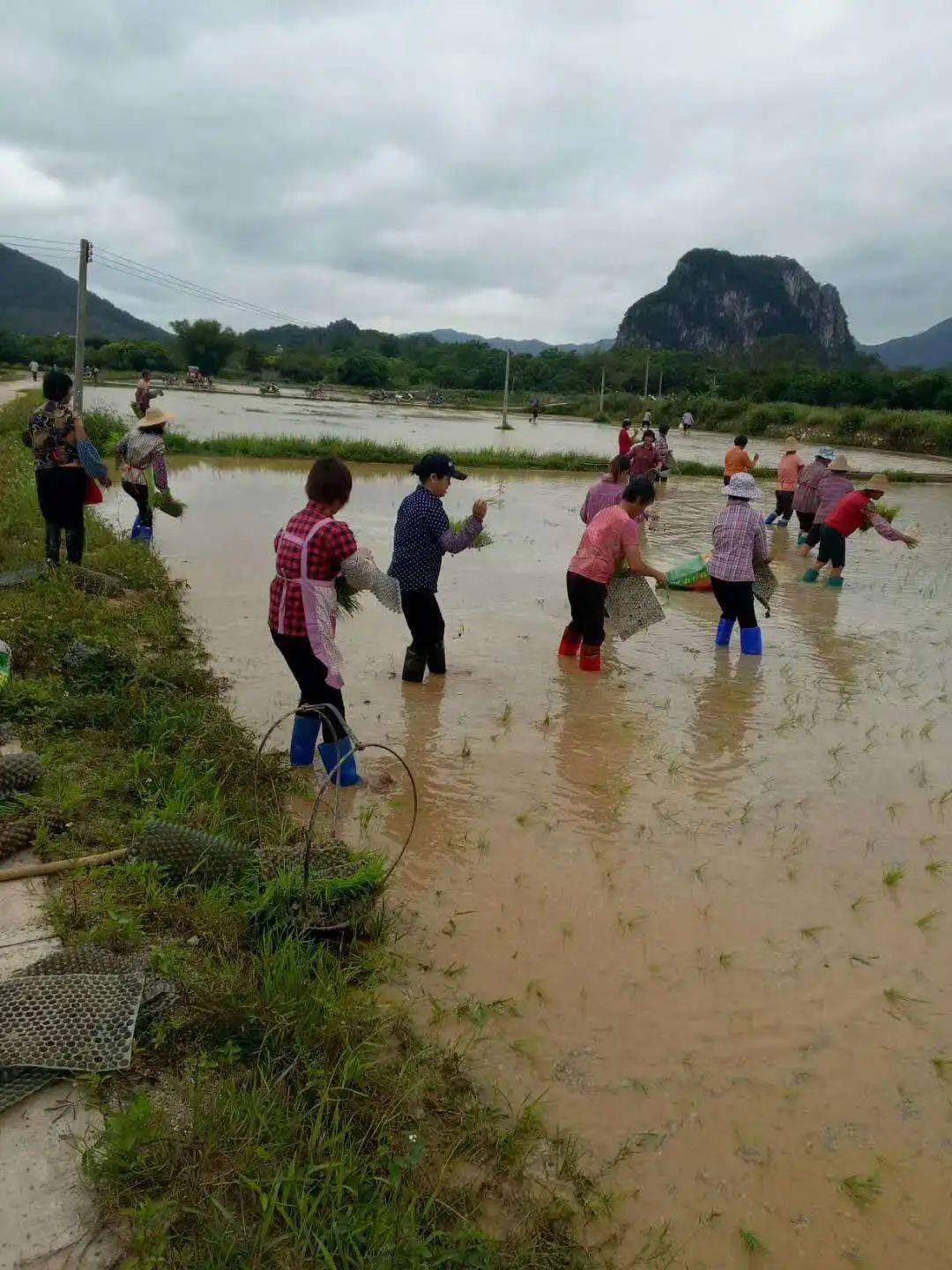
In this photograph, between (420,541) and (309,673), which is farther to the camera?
(420,541)

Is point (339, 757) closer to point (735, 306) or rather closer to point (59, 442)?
point (59, 442)

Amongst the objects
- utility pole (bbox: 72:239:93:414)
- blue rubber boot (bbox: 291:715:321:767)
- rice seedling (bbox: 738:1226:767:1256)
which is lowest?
rice seedling (bbox: 738:1226:767:1256)

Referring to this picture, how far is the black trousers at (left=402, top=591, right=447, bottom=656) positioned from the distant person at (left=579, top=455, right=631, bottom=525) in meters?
2.58

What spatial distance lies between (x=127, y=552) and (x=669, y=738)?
558 centimetres

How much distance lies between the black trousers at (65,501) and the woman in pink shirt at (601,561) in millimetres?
3917

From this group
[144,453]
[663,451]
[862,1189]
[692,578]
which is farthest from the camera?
[663,451]

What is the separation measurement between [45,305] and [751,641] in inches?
7103

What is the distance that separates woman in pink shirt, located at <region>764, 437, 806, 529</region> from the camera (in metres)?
13.7

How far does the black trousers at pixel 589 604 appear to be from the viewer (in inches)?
261

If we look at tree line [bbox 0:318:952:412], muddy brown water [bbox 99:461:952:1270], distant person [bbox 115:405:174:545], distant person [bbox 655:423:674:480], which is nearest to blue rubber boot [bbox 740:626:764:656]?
muddy brown water [bbox 99:461:952:1270]

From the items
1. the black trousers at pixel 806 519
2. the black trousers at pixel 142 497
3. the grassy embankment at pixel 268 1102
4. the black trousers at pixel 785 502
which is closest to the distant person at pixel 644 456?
the black trousers at pixel 785 502

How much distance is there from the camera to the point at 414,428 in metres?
35.6

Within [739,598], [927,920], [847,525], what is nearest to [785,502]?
[847,525]

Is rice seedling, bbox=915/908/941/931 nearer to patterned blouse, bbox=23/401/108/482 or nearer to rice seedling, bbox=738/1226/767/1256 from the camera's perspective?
rice seedling, bbox=738/1226/767/1256
